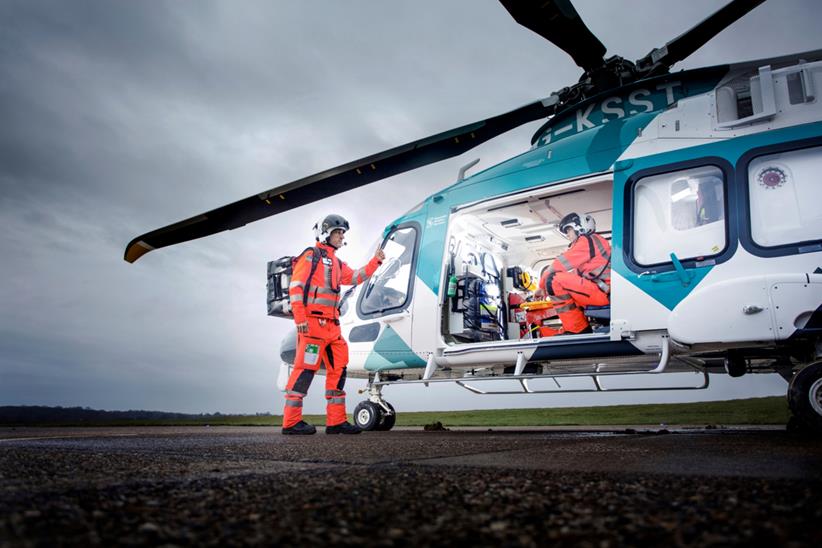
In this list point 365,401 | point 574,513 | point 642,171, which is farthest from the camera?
point 365,401

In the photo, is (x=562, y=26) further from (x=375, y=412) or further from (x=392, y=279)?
(x=375, y=412)

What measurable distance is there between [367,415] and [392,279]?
164cm

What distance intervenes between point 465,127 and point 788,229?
3.18 metres

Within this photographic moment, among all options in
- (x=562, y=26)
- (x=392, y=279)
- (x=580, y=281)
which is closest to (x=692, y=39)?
(x=562, y=26)

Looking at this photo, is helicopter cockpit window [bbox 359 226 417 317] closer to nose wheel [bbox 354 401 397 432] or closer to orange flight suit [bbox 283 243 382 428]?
orange flight suit [bbox 283 243 382 428]

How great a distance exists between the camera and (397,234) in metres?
6.36

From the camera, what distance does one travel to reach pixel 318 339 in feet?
17.5

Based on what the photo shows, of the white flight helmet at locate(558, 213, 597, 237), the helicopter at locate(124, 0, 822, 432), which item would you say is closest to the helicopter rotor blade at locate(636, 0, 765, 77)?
the helicopter at locate(124, 0, 822, 432)

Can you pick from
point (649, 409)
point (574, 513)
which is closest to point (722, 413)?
point (649, 409)

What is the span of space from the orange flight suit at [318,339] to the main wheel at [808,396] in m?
3.81

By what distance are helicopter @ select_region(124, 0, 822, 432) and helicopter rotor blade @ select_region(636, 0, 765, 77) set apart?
0.02 metres

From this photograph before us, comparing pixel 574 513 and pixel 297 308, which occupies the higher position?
pixel 297 308

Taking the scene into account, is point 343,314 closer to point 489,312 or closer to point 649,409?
point 489,312

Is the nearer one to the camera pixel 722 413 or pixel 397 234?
pixel 397 234
